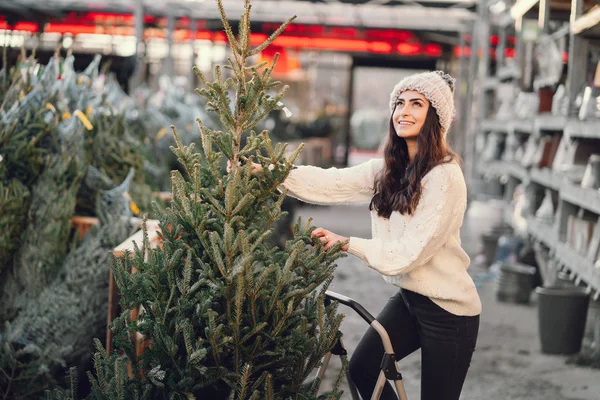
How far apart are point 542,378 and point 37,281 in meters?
3.33

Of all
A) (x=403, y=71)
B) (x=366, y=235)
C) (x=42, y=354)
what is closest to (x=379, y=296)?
(x=366, y=235)

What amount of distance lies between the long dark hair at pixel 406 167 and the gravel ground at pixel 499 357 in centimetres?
212

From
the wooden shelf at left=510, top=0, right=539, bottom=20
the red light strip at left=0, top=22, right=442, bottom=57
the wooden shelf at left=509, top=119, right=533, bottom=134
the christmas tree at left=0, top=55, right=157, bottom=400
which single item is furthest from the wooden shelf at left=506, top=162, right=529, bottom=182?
the red light strip at left=0, top=22, right=442, bottom=57

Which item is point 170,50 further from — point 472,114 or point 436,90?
point 436,90

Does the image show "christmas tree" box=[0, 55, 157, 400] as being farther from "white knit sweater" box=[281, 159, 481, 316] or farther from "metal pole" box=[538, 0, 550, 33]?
"metal pole" box=[538, 0, 550, 33]

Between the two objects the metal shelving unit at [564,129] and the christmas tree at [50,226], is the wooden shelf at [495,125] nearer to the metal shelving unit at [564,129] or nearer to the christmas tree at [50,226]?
the metal shelving unit at [564,129]

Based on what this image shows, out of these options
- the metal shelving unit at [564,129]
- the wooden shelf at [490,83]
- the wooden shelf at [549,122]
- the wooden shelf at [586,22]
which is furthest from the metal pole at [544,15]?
the wooden shelf at [490,83]

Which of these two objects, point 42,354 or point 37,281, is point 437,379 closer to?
point 42,354

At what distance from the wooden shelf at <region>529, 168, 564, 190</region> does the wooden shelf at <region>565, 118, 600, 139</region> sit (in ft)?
1.52

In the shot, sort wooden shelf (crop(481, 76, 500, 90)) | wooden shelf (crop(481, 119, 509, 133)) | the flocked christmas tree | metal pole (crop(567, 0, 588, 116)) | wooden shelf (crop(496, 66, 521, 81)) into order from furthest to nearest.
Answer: wooden shelf (crop(481, 76, 500, 90)), wooden shelf (crop(481, 119, 509, 133)), wooden shelf (crop(496, 66, 521, 81)), metal pole (crop(567, 0, 588, 116)), the flocked christmas tree

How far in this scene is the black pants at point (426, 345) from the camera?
3.08 m

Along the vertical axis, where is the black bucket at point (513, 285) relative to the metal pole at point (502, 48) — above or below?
below

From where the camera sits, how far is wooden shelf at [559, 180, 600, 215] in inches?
226

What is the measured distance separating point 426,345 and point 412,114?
35.0 inches
